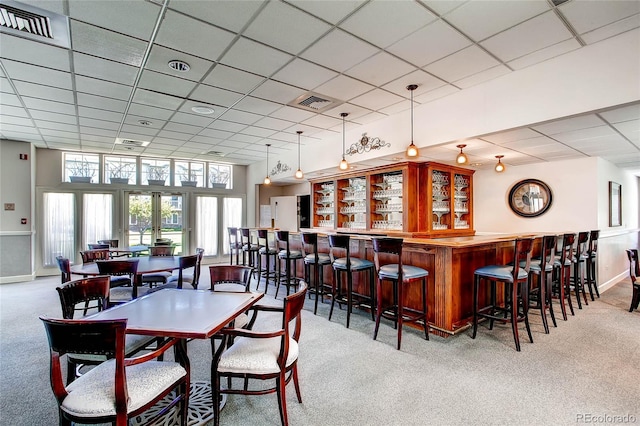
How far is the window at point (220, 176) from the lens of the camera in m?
9.22

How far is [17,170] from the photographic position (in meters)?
6.62

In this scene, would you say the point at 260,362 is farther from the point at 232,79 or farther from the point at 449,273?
the point at 232,79

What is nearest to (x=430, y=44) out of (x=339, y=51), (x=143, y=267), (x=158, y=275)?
(x=339, y=51)

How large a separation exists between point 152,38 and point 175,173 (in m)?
6.47

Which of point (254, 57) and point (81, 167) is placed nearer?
point (254, 57)

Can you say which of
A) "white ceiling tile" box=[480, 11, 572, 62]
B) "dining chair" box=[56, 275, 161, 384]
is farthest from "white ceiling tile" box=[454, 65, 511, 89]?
"dining chair" box=[56, 275, 161, 384]

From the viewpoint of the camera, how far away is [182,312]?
6.91 ft

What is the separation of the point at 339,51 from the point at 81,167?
7.59 meters

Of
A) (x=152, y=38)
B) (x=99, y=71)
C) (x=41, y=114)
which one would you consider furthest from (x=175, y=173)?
(x=152, y=38)

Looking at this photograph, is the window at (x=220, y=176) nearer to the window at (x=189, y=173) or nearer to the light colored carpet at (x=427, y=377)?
the window at (x=189, y=173)

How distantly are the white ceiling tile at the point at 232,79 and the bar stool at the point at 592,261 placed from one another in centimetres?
566

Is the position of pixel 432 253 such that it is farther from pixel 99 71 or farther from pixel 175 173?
pixel 175 173

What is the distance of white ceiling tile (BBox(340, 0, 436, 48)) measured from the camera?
241 cm

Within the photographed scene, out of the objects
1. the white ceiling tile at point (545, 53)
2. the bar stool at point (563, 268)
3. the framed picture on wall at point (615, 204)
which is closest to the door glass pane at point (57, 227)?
the white ceiling tile at point (545, 53)
